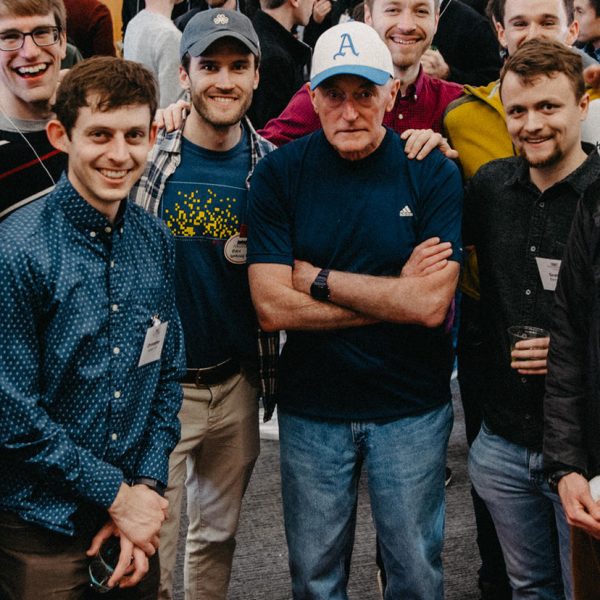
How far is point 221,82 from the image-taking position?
2434mm

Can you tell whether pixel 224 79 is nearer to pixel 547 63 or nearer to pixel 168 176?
pixel 168 176

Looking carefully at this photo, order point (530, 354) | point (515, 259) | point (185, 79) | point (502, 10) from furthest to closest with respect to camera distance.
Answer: point (502, 10)
point (185, 79)
point (515, 259)
point (530, 354)

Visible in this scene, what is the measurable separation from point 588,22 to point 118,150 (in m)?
3.03

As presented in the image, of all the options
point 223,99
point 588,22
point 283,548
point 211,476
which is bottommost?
point 283,548

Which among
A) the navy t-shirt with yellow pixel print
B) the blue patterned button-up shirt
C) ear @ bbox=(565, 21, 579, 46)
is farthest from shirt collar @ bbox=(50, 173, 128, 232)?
ear @ bbox=(565, 21, 579, 46)

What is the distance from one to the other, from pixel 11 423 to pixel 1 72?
114cm

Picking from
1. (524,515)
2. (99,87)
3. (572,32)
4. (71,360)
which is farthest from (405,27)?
(71,360)

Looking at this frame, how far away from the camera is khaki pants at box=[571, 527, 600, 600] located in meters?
1.96

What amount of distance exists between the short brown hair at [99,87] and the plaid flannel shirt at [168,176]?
0.54 meters

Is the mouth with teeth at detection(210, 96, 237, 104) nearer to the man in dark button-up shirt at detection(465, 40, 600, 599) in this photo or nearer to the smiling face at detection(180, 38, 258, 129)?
the smiling face at detection(180, 38, 258, 129)

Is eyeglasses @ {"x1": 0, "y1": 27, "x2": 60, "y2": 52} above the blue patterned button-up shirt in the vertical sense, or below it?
above

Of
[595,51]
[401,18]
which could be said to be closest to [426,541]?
[401,18]

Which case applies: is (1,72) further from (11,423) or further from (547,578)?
(547,578)

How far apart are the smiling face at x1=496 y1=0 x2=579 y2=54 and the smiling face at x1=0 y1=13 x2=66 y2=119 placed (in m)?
1.51
